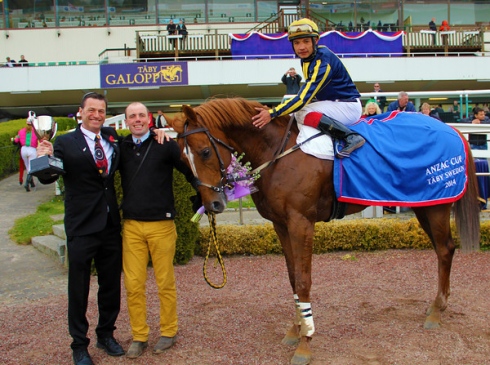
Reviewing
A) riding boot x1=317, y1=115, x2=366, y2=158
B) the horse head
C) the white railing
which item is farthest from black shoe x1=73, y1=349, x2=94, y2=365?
the white railing

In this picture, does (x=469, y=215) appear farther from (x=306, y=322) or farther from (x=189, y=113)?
(x=189, y=113)

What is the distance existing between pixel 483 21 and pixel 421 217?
2804 cm

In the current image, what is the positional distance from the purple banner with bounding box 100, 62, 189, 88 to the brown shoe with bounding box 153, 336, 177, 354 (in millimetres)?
19630

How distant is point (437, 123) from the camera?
4.81 metres

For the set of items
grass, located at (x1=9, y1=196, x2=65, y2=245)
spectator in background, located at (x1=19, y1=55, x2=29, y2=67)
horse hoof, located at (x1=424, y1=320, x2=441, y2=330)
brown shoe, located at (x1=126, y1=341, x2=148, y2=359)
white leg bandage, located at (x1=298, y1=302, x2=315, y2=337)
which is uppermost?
spectator in background, located at (x1=19, y1=55, x2=29, y2=67)

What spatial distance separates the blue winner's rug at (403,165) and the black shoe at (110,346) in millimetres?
2178

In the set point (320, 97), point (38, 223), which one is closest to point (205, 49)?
point (38, 223)

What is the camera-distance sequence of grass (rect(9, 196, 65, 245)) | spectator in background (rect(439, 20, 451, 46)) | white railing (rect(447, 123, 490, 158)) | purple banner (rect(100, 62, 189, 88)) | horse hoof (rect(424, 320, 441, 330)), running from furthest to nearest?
spectator in background (rect(439, 20, 451, 46))
purple banner (rect(100, 62, 189, 88))
grass (rect(9, 196, 65, 245))
white railing (rect(447, 123, 490, 158))
horse hoof (rect(424, 320, 441, 330))

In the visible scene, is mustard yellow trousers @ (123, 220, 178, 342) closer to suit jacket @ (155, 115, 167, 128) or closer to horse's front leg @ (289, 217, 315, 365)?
suit jacket @ (155, 115, 167, 128)

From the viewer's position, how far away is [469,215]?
502 centimetres

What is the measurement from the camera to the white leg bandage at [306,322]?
12.8ft

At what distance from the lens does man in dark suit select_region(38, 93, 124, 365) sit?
12.8 feet

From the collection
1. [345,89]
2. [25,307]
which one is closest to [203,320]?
[25,307]

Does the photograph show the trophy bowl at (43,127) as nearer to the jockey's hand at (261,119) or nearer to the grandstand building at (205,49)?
the jockey's hand at (261,119)
